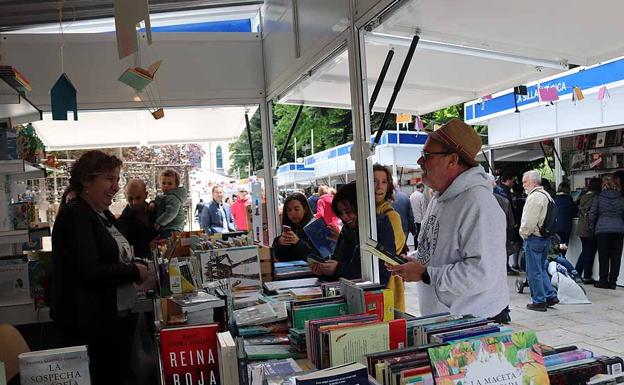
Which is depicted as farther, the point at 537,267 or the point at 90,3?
the point at 537,267

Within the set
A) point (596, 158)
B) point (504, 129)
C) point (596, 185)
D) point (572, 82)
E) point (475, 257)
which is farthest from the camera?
point (504, 129)

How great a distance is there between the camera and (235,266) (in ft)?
9.37

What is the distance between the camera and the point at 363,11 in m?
2.39

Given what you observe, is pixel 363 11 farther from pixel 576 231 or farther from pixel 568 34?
pixel 576 231

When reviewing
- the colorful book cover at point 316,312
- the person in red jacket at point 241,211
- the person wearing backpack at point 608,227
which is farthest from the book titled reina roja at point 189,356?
the person in red jacket at point 241,211

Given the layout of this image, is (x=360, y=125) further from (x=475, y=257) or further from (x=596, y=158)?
(x=596, y=158)

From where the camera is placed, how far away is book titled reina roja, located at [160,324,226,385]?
1494 millimetres

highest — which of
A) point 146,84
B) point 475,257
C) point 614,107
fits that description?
point 614,107

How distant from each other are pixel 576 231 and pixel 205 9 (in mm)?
5548

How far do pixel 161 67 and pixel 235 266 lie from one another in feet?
7.79

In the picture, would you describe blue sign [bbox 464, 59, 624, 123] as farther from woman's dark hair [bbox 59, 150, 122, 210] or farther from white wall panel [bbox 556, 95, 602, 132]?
woman's dark hair [bbox 59, 150, 122, 210]

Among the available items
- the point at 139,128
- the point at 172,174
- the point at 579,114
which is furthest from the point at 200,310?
the point at 579,114

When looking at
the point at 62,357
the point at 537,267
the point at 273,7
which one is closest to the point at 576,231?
the point at 537,267

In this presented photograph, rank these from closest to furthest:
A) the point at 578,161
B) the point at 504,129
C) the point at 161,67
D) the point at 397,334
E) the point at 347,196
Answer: the point at 397,334 < the point at 347,196 < the point at 161,67 < the point at 578,161 < the point at 504,129
